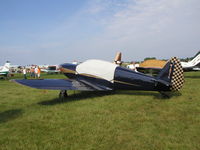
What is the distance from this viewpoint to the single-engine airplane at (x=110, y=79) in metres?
6.80

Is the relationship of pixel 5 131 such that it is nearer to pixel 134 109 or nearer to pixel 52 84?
pixel 52 84

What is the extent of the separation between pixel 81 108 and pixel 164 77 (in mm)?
3496

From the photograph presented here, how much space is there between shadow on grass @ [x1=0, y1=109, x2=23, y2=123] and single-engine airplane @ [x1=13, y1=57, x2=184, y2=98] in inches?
44.2

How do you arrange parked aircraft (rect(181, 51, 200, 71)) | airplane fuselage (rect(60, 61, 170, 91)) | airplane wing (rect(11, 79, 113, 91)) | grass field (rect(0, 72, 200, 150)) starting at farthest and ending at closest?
parked aircraft (rect(181, 51, 200, 71)) → airplane fuselage (rect(60, 61, 170, 91)) → airplane wing (rect(11, 79, 113, 91)) → grass field (rect(0, 72, 200, 150))

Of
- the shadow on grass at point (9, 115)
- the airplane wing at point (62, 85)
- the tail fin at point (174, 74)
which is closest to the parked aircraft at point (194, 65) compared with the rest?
the tail fin at point (174, 74)

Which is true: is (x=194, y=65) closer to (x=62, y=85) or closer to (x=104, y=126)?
(x=62, y=85)

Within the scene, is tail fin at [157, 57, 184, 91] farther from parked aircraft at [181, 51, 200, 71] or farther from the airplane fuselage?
parked aircraft at [181, 51, 200, 71]

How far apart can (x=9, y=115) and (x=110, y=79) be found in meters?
4.36

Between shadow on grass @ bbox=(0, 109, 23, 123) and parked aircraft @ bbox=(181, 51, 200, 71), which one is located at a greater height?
parked aircraft @ bbox=(181, 51, 200, 71)

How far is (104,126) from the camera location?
447cm

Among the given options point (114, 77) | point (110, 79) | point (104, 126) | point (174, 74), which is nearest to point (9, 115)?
point (104, 126)

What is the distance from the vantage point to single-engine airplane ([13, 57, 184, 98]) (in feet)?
22.3

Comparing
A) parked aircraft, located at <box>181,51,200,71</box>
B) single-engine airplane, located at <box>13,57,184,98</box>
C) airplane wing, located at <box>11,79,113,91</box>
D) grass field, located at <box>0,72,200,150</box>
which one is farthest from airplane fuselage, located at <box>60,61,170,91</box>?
parked aircraft, located at <box>181,51,200,71</box>

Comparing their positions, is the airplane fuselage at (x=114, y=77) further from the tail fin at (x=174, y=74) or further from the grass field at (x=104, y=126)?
the grass field at (x=104, y=126)
